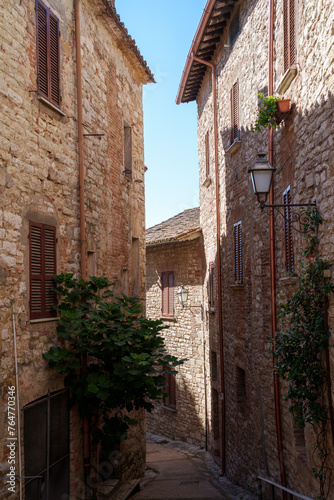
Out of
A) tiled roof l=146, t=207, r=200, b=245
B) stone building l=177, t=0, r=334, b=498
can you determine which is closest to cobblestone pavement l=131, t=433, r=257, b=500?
stone building l=177, t=0, r=334, b=498

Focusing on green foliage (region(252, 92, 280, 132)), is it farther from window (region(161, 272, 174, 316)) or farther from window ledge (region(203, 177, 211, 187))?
window (region(161, 272, 174, 316))

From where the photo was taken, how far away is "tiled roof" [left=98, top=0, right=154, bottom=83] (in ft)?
30.6

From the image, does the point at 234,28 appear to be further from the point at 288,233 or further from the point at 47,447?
the point at 47,447

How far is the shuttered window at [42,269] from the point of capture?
263 inches

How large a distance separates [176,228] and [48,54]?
1052 centimetres

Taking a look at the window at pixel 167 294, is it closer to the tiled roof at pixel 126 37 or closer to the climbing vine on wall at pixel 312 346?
the tiled roof at pixel 126 37

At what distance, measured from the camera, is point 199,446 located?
49.0 feet

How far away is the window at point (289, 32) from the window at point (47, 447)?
5778 mm

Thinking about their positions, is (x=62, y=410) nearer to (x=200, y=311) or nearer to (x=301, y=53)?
(x=301, y=53)

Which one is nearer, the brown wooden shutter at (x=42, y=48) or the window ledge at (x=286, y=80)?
the window ledge at (x=286, y=80)

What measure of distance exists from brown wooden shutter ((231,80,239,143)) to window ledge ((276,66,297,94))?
→ 10.9 ft

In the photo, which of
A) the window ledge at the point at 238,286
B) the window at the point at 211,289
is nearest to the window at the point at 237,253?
the window ledge at the point at 238,286

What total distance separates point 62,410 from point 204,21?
8623 millimetres

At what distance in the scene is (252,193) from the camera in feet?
30.1
